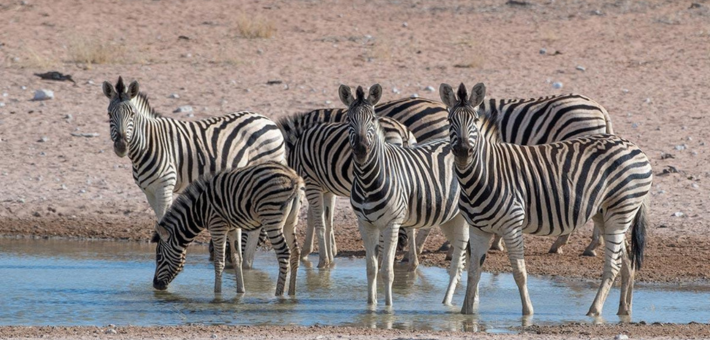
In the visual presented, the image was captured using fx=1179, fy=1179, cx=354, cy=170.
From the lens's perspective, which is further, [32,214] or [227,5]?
[227,5]

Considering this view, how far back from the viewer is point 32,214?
14.3 metres

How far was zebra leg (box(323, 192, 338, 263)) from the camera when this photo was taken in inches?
484

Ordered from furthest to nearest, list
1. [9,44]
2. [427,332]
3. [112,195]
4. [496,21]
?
1. [496,21]
2. [9,44]
3. [112,195]
4. [427,332]

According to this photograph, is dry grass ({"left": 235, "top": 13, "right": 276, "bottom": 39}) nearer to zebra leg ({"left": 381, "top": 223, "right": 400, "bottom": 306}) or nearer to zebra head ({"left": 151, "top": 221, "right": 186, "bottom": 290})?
zebra head ({"left": 151, "top": 221, "right": 186, "bottom": 290})

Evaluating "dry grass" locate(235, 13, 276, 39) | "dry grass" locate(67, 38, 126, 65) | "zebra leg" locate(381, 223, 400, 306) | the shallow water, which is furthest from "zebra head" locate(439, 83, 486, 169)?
"dry grass" locate(235, 13, 276, 39)

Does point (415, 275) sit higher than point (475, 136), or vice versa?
point (475, 136)

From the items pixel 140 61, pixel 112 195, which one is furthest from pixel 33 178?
pixel 140 61

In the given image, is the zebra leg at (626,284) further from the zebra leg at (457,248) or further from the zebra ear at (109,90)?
the zebra ear at (109,90)

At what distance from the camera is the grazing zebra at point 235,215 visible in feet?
33.9

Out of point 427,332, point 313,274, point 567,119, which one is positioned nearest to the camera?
point 427,332

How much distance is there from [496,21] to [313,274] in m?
12.5

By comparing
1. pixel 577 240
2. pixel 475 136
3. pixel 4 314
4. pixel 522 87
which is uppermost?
pixel 522 87

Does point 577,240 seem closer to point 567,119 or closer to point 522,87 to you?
point 567,119

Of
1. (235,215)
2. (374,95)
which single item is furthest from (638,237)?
(235,215)
